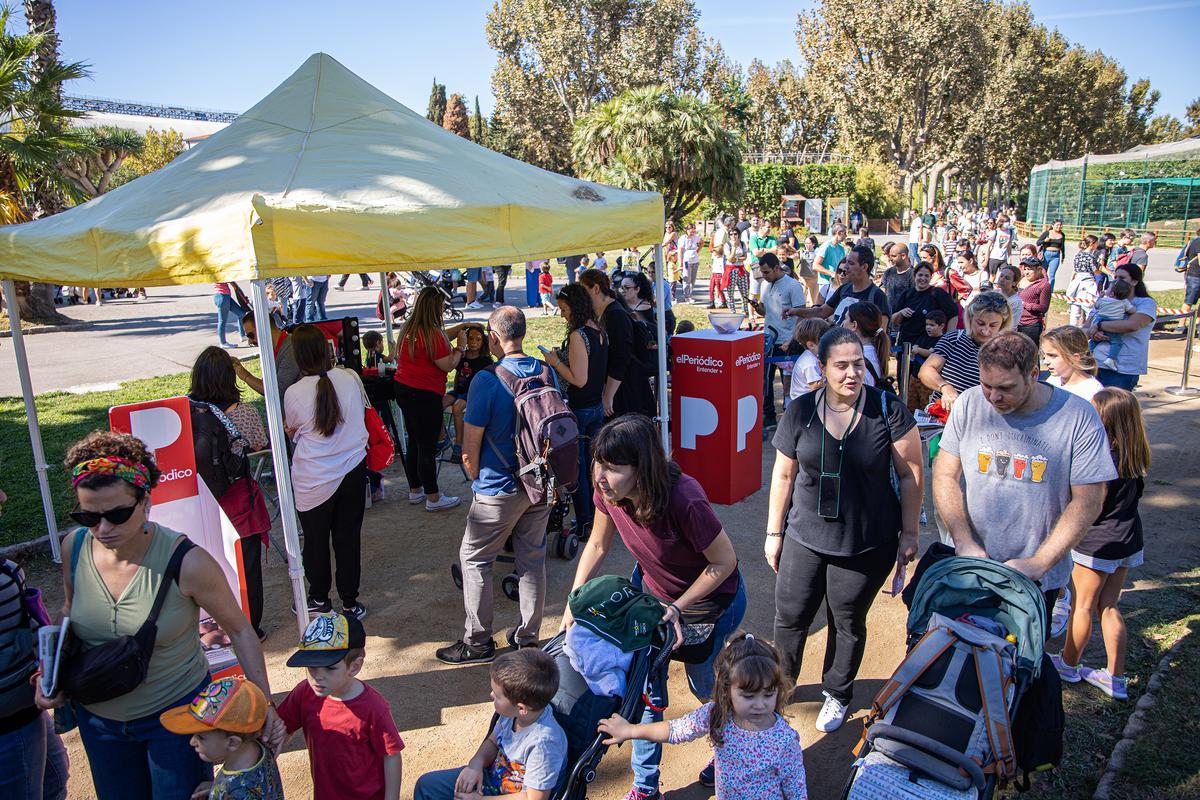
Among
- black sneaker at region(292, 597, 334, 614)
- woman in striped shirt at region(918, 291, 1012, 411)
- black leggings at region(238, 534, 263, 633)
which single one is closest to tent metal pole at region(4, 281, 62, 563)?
black leggings at region(238, 534, 263, 633)

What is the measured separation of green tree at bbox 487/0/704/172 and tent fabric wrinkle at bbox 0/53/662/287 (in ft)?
113

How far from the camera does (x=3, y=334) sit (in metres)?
16.7

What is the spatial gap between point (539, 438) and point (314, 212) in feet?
5.29

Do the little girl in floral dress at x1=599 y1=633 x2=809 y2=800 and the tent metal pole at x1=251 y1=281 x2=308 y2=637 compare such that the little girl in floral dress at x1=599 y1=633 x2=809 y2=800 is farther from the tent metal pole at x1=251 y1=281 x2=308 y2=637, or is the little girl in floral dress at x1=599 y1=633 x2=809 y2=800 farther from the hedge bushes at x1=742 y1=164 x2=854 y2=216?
the hedge bushes at x1=742 y1=164 x2=854 y2=216

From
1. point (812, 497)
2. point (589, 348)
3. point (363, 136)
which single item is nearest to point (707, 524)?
point (812, 497)

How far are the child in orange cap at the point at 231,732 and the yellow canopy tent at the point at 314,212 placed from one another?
5.56 feet

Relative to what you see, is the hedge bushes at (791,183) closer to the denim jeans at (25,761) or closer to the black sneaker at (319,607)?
the black sneaker at (319,607)

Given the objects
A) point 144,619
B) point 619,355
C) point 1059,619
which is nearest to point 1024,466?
point 1059,619

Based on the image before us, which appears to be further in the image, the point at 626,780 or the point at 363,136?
the point at 363,136

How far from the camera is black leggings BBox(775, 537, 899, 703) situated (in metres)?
3.47

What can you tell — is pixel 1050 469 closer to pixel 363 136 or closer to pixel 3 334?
pixel 363 136

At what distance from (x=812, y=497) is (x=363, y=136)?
3.61 m

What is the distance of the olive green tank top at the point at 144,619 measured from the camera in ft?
8.18

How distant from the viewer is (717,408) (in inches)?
259
